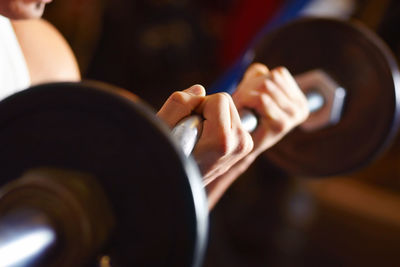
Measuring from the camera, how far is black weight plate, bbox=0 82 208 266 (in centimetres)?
36

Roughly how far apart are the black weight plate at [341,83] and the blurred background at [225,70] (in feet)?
1.85

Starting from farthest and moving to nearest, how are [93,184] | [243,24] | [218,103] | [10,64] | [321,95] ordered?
[243,24] → [321,95] → [10,64] → [218,103] → [93,184]

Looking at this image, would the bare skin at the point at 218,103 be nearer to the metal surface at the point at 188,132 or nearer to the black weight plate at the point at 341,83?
the metal surface at the point at 188,132

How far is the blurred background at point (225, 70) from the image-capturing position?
1885 millimetres

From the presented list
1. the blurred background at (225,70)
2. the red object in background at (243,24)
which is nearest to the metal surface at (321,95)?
the blurred background at (225,70)

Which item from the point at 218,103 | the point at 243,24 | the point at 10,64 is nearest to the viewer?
the point at 218,103

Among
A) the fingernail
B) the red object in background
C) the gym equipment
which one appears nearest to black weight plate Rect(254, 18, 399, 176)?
the gym equipment

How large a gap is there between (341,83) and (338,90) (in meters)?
0.03

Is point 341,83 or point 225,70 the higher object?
point 341,83

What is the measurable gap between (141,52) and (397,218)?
4.53 feet

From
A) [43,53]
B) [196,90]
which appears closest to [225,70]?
[43,53]

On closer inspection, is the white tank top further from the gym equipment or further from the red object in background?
the red object in background

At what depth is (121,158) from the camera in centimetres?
39

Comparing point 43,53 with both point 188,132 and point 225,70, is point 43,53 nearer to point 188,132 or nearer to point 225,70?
point 188,132
